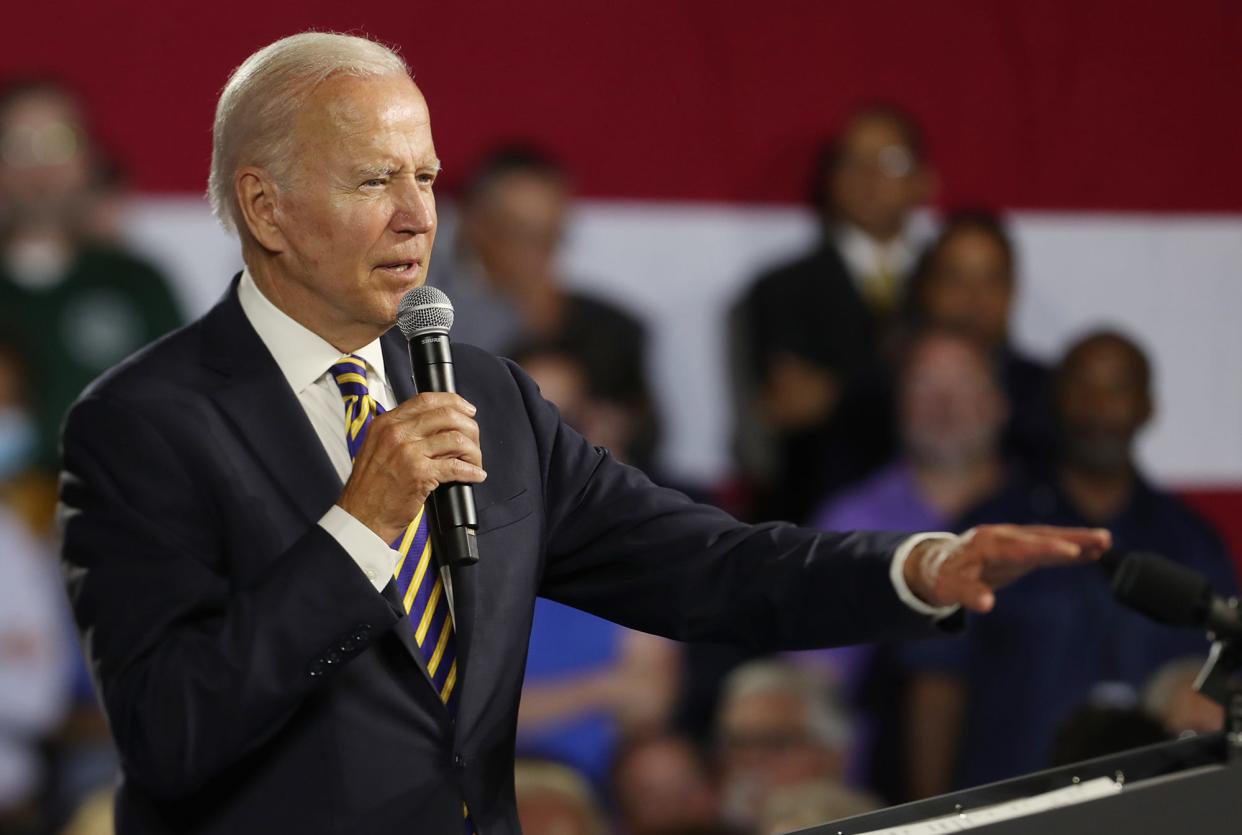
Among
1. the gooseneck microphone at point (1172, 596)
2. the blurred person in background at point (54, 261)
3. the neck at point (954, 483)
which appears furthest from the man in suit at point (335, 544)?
the neck at point (954, 483)

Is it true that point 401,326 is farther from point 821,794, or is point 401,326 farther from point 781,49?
point 781,49

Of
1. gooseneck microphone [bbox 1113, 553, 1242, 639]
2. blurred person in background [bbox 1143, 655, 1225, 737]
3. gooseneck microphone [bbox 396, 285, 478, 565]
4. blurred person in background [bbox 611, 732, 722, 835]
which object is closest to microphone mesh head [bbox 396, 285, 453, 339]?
gooseneck microphone [bbox 396, 285, 478, 565]

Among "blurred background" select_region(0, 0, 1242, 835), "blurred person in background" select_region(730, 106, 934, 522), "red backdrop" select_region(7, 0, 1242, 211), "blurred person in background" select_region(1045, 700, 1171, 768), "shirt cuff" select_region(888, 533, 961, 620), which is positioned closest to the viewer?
"shirt cuff" select_region(888, 533, 961, 620)

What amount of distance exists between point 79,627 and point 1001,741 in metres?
3.43

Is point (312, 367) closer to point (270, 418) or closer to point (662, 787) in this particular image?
point (270, 418)

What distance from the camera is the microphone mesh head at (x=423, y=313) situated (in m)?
1.64

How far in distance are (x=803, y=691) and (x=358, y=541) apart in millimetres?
3086

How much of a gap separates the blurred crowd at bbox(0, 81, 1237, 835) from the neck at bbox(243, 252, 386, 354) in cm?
215

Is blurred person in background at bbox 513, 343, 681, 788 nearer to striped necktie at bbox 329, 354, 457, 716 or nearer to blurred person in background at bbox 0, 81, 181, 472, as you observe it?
blurred person in background at bbox 0, 81, 181, 472

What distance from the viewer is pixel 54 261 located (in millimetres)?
3713

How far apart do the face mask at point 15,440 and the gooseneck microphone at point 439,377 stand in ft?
7.49

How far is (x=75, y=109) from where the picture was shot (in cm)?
378

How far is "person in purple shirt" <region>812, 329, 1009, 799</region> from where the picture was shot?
4.52 m

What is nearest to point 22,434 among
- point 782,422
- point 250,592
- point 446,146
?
point 446,146
